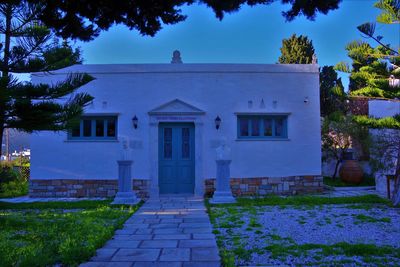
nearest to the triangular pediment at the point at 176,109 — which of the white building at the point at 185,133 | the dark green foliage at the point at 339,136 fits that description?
the white building at the point at 185,133

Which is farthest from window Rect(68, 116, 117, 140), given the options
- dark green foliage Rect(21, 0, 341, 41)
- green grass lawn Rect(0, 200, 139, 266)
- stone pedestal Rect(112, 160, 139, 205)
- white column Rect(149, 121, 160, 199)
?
dark green foliage Rect(21, 0, 341, 41)

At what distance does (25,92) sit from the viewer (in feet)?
16.8

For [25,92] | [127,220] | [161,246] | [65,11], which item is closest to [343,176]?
[127,220]

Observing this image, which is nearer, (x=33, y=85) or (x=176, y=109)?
(x=33, y=85)

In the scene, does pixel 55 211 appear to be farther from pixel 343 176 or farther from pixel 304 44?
pixel 304 44

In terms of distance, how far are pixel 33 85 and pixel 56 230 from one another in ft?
6.63

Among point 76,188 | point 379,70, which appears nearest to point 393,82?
point 379,70

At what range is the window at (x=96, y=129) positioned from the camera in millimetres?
9438

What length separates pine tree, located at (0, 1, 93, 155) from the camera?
509cm

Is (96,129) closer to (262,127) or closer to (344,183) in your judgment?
(262,127)

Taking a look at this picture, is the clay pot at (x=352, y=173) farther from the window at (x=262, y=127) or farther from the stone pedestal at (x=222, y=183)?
the stone pedestal at (x=222, y=183)

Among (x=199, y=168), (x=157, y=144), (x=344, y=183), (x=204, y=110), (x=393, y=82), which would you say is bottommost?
(x=344, y=183)

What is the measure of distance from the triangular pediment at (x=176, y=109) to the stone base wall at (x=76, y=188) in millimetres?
1781

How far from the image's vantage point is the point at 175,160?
9.35m
